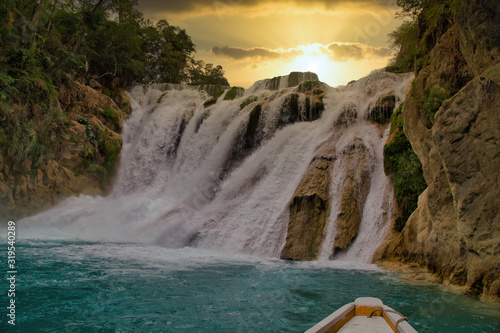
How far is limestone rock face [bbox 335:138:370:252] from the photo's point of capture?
36.4 ft

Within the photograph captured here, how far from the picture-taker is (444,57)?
29.9ft

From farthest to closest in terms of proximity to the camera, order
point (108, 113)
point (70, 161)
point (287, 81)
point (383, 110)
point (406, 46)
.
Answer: point (287, 81) → point (108, 113) → point (70, 161) → point (406, 46) → point (383, 110)

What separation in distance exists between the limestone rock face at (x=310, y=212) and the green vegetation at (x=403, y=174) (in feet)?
6.82

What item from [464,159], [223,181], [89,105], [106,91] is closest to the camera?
[464,159]

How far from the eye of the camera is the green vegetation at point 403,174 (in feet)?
34.8

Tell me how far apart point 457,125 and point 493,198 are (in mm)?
1548

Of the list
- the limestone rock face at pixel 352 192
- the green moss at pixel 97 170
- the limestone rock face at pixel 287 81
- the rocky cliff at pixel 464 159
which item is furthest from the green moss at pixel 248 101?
the rocky cliff at pixel 464 159

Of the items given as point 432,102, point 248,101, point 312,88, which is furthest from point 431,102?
point 248,101

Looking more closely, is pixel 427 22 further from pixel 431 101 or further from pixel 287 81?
pixel 287 81

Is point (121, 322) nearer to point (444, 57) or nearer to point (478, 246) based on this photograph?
point (478, 246)

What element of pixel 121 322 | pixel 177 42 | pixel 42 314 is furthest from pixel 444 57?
pixel 177 42

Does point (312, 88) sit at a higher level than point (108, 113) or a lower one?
higher

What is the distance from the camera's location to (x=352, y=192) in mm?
11914

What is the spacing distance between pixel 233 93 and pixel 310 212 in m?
13.9
